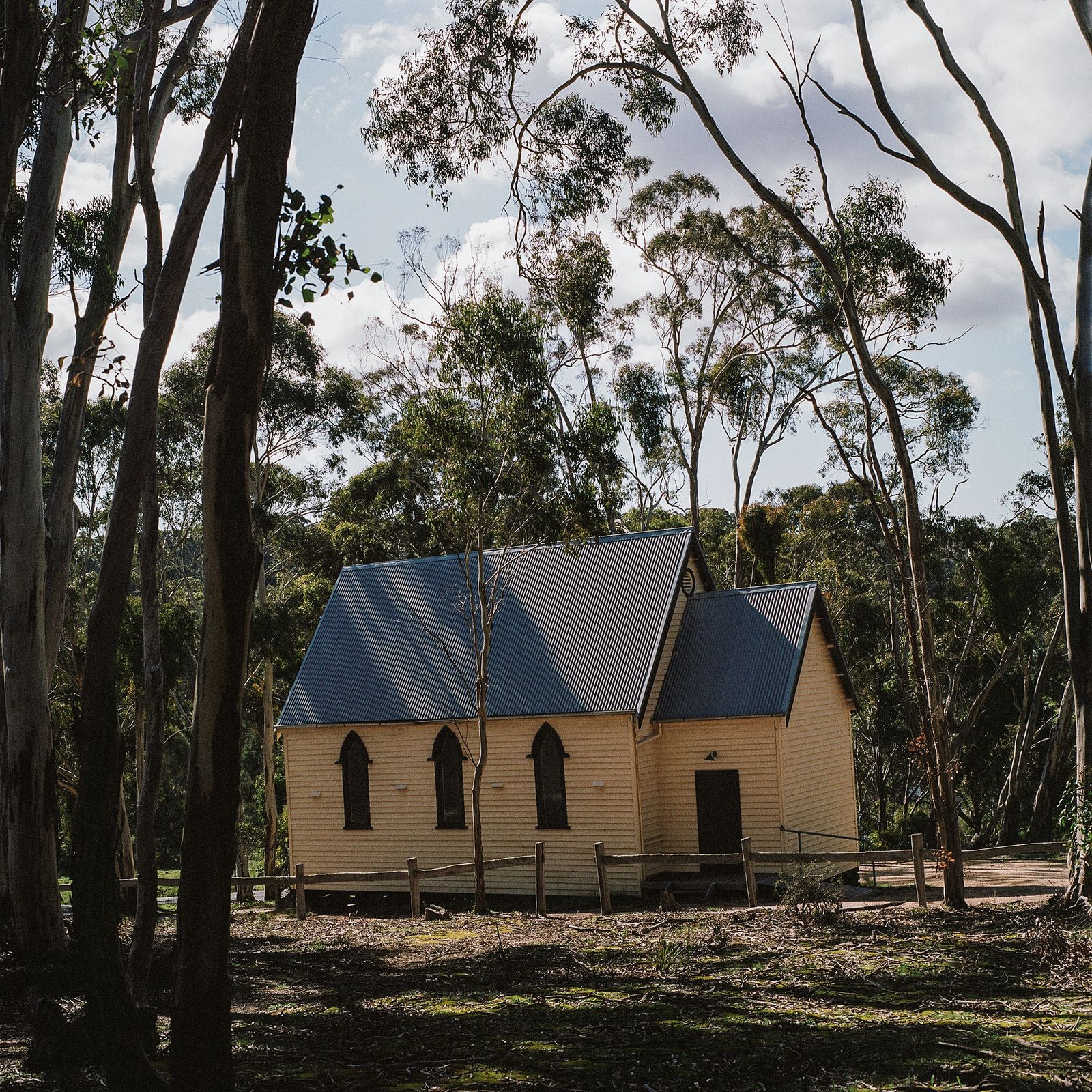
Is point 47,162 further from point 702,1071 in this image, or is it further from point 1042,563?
point 1042,563

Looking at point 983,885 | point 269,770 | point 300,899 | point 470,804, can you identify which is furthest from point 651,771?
point 269,770

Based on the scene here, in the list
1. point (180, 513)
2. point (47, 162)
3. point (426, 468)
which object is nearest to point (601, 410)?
point (426, 468)

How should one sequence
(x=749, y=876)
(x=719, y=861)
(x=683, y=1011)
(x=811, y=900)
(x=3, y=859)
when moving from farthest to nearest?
(x=719, y=861)
(x=749, y=876)
(x=811, y=900)
(x=3, y=859)
(x=683, y=1011)

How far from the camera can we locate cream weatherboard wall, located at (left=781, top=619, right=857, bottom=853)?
22.8 m

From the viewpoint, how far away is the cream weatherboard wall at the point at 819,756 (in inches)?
896

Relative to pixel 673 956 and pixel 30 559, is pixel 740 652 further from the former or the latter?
pixel 30 559

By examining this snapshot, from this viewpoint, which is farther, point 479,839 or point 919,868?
point 479,839

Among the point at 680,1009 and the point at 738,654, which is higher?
the point at 738,654

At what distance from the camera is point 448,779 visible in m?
24.6

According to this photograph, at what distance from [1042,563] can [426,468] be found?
850 inches

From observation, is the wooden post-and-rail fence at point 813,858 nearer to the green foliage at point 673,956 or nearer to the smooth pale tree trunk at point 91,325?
the green foliage at point 673,956

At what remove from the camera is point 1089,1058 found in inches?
283

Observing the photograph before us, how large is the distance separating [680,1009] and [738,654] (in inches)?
555

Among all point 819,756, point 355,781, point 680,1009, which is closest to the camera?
point 680,1009
